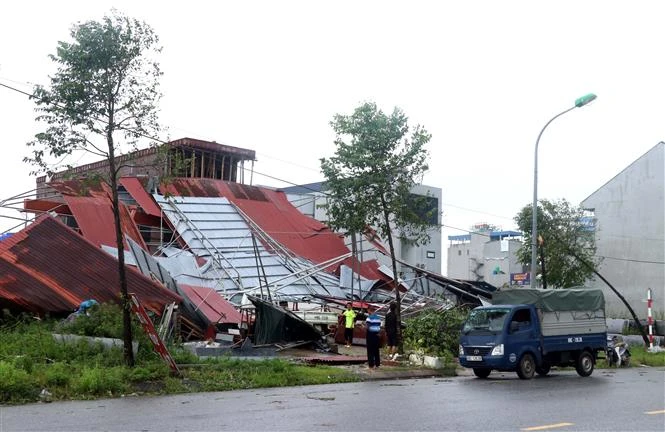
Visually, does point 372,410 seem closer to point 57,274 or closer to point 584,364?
point 584,364

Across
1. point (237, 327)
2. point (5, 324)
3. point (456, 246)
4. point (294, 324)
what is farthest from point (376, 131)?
point (456, 246)

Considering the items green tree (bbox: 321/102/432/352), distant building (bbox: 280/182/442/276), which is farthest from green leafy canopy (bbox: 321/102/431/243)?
distant building (bbox: 280/182/442/276)

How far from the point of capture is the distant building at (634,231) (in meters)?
43.4

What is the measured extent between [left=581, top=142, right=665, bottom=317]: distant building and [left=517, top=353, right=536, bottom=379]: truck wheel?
86.1 ft

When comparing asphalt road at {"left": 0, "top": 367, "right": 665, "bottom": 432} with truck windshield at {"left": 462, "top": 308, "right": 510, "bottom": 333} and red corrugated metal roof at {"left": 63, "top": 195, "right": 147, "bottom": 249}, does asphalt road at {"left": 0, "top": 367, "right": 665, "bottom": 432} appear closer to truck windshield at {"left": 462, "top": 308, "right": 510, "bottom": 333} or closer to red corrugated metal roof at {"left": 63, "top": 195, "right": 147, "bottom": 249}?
truck windshield at {"left": 462, "top": 308, "right": 510, "bottom": 333}

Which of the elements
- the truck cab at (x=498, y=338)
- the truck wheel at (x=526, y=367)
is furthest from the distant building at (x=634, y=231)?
the truck wheel at (x=526, y=367)

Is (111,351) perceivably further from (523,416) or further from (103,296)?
(523,416)

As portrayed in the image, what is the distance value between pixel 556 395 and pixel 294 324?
1011cm

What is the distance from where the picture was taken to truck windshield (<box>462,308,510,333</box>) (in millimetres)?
18938

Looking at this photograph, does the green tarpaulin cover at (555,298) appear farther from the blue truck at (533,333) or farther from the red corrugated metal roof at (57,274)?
the red corrugated metal roof at (57,274)

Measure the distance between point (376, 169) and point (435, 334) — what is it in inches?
217

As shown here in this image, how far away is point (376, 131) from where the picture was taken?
21828 millimetres

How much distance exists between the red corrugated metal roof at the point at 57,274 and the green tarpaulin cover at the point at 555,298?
34.1ft

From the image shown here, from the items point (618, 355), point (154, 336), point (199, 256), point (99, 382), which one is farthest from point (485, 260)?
point (99, 382)
